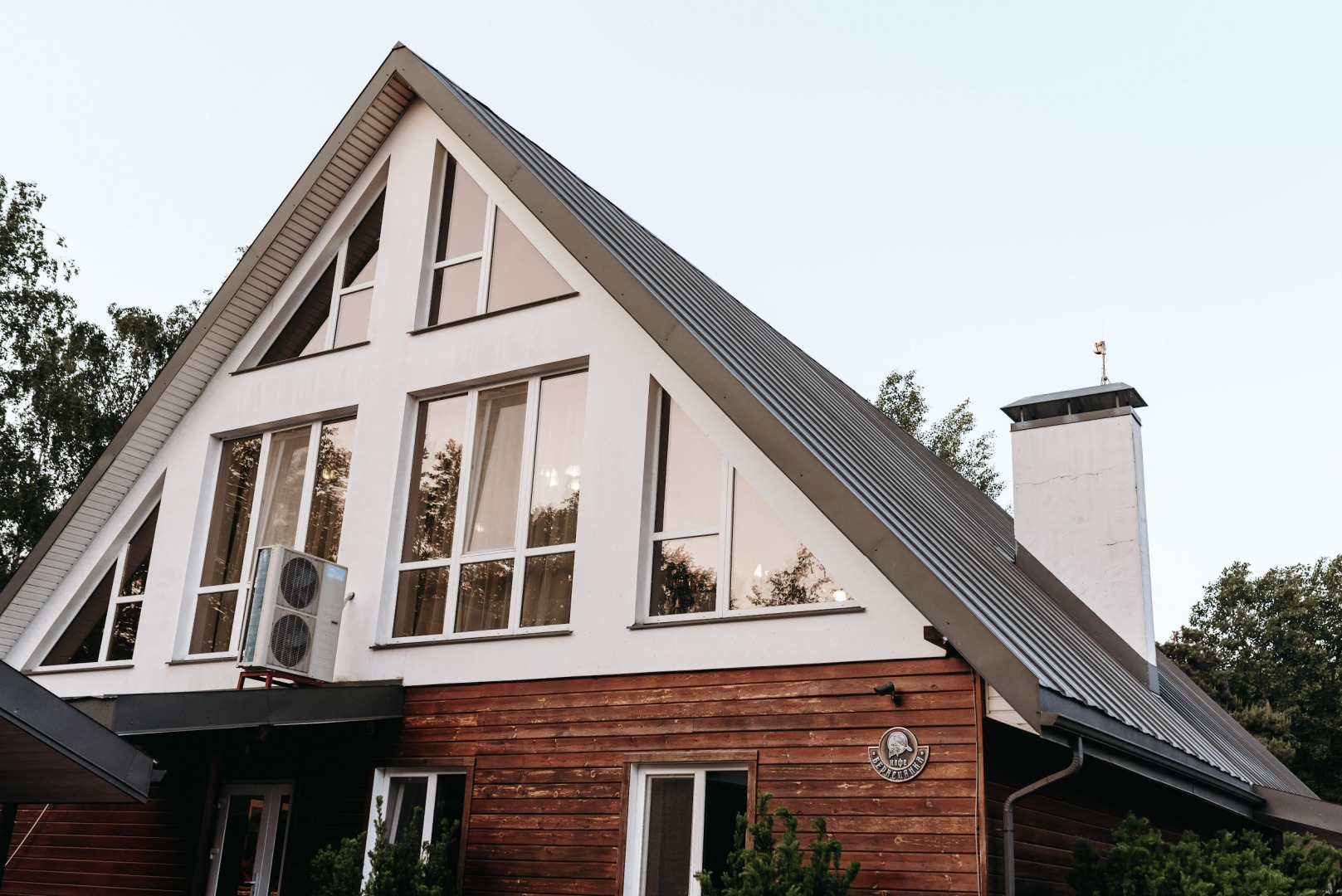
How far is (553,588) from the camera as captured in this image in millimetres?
9172

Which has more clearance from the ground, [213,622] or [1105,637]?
[1105,637]

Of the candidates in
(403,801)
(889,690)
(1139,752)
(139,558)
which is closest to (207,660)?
(139,558)

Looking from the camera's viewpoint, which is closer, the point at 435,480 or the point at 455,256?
the point at 435,480

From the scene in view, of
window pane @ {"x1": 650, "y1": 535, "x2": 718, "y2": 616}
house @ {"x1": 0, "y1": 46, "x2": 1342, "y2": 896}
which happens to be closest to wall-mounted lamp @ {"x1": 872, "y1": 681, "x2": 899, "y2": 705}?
house @ {"x1": 0, "y1": 46, "x2": 1342, "y2": 896}

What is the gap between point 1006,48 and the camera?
19.6 meters

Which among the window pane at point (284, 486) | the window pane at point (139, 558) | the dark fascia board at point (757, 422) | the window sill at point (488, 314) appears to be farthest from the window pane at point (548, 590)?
the window pane at point (139, 558)

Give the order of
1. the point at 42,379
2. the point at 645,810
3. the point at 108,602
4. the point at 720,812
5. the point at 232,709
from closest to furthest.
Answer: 1. the point at 720,812
2. the point at 645,810
3. the point at 232,709
4. the point at 108,602
5. the point at 42,379

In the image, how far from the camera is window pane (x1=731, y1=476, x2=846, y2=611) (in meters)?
7.92

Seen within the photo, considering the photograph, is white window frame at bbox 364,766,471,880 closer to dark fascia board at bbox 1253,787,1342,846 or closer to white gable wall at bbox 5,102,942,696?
white gable wall at bbox 5,102,942,696

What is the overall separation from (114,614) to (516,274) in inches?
214

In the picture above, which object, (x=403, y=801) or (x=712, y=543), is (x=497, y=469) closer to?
(x=712, y=543)

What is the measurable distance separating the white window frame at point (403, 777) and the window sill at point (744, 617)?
1834mm

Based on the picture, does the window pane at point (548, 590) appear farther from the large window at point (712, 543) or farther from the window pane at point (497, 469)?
the large window at point (712, 543)

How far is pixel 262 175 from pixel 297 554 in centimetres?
3492
